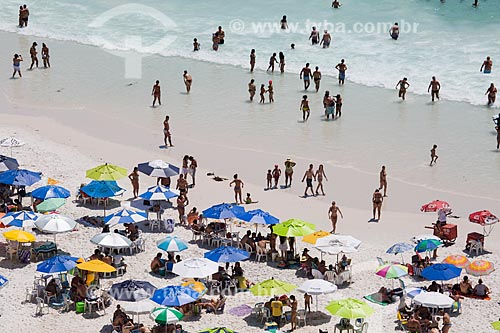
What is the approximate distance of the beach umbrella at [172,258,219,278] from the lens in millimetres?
19188

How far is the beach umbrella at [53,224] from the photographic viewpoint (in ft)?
68.8

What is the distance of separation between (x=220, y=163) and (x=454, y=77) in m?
12.6

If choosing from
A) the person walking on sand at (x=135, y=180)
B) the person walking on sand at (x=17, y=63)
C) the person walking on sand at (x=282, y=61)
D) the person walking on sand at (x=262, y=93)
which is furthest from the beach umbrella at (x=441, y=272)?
the person walking on sand at (x=17, y=63)

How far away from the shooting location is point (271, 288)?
18750 mm

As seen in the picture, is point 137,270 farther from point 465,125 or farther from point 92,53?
point 92,53

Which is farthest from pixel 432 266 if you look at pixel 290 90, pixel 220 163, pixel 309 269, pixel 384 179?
pixel 290 90

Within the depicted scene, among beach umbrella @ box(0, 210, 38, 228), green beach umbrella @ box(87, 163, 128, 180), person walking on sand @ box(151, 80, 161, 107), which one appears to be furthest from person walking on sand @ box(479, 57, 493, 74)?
beach umbrella @ box(0, 210, 38, 228)

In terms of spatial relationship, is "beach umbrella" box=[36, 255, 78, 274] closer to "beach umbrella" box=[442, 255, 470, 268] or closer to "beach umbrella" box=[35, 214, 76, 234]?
"beach umbrella" box=[35, 214, 76, 234]

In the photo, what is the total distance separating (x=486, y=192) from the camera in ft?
85.8

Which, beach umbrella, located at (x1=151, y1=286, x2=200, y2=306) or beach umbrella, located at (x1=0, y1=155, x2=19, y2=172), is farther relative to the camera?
beach umbrella, located at (x1=0, y1=155, x2=19, y2=172)

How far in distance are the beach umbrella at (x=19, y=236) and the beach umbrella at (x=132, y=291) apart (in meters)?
3.23

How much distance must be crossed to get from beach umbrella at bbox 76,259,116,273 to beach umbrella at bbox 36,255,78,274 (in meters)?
0.19

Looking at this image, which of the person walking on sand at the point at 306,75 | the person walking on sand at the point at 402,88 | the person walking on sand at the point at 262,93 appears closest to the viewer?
the person walking on sand at the point at 262,93

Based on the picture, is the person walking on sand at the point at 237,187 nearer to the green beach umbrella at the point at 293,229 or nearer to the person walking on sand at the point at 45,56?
the green beach umbrella at the point at 293,229
